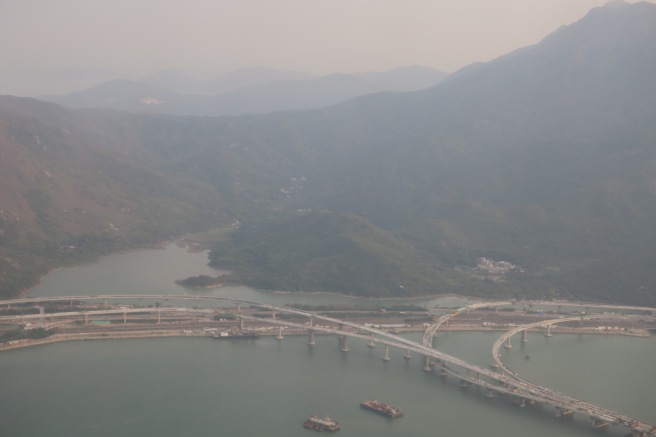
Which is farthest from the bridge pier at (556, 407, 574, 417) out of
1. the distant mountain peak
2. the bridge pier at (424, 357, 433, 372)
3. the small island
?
the distant mountain peak

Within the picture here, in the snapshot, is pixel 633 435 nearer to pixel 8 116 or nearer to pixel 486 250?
pixel 486 250

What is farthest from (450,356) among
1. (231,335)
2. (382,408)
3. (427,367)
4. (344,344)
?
(231,335)

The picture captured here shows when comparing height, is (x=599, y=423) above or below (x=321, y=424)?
above

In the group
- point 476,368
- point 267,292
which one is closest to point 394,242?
point 267,292

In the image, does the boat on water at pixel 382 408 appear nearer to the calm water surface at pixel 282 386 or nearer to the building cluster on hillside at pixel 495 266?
the calm water surface at pixel 282 386

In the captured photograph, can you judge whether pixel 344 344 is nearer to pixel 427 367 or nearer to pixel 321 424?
pixel 427 367

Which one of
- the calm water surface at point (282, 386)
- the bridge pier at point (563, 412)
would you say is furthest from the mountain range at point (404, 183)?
the bridge pier at point (563, 412)
